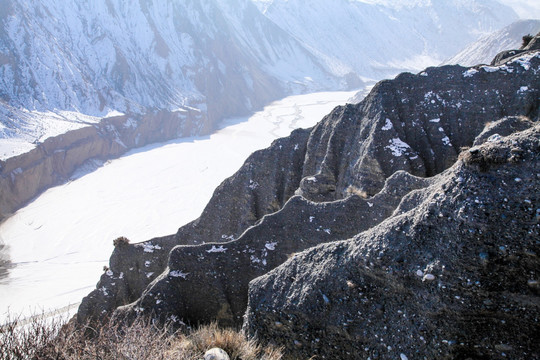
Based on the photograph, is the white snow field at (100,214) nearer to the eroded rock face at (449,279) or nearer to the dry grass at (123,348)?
the dry grass at (123,348)

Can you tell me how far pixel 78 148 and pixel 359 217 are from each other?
7044 cm

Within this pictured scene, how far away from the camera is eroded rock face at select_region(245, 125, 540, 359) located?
17.8ft

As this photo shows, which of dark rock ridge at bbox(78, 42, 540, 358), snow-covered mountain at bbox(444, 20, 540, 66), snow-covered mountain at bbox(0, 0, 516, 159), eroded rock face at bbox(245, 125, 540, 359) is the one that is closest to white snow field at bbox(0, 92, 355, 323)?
snow-covered mountain at bbox(0, 0, 516, 159)

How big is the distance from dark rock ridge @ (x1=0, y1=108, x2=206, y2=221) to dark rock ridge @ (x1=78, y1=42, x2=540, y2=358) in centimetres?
4725

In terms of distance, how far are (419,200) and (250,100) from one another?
117 metres

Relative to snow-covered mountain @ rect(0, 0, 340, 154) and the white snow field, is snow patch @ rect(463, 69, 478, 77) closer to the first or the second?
the white snow field

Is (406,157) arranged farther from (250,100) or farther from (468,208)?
(250,100)

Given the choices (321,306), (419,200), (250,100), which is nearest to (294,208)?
(419,200)

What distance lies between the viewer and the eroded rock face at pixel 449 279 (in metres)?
5.42

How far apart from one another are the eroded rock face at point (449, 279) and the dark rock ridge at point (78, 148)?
59953mm

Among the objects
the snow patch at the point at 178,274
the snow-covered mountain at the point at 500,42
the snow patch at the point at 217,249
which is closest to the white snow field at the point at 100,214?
the snow patch at the point at 178,274

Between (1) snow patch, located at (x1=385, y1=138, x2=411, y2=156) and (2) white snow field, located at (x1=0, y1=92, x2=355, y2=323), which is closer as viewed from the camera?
(1) snow patch, located at (x1=385, y1=138, x2=411, y2=156)

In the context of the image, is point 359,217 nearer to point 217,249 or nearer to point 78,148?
point 217,249

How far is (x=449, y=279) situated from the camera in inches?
227
